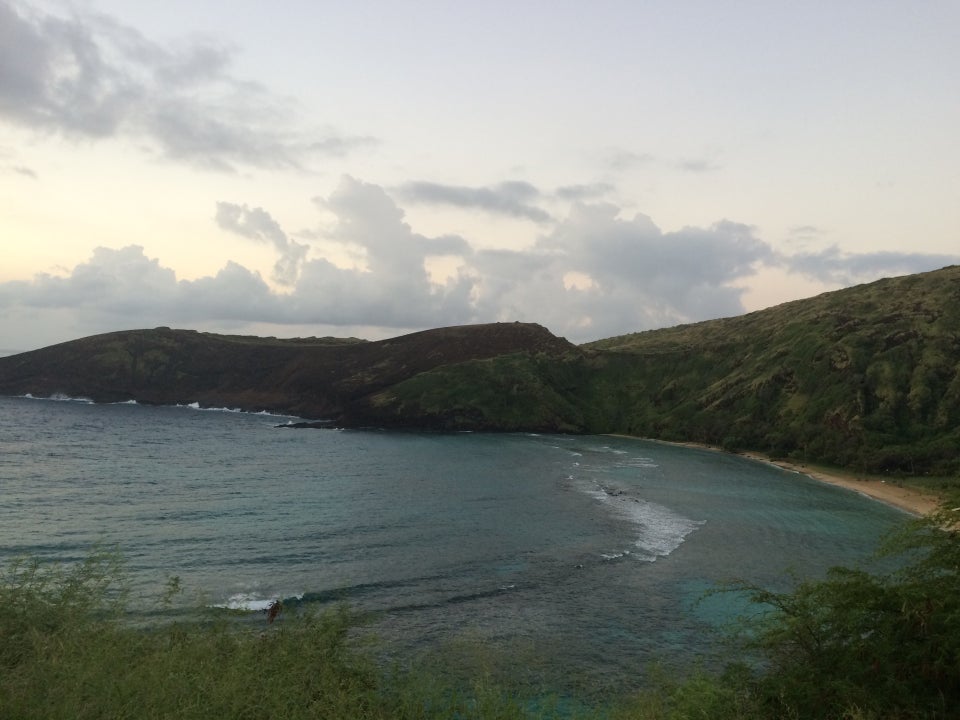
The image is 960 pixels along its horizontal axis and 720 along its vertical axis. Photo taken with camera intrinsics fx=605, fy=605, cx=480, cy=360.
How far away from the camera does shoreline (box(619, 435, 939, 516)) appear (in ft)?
280

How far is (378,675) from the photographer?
2784 cm

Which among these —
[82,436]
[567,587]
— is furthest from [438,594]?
[82,436]

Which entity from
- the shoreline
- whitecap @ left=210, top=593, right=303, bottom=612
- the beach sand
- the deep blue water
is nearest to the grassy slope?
the shoreline

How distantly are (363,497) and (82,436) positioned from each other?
90430mm

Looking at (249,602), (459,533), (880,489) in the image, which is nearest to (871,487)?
(880,489)

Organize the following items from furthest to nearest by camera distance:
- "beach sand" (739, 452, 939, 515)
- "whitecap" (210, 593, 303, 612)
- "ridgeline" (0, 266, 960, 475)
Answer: "ridgeline" (0, 266, 960, 475)
"beach sand" (739, 452, 939, 515)
"whitecap" (210, 593, 303, 612)

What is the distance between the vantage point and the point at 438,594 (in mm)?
45531

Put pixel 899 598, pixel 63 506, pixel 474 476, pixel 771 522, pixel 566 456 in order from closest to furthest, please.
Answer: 1. pixel 899 598
2. pixel 63 506
3. pixel 771 522
4. pixel 474 476
5. pixel 566 456

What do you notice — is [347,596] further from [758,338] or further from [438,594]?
[758,338]

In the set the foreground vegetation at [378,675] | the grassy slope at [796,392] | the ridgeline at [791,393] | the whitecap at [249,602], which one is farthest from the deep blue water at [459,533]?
the ridgeline at [791,393]

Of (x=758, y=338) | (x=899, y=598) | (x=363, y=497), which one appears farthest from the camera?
(x=758, y=338)

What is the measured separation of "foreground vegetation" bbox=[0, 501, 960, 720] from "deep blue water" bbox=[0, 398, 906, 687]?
1067cm

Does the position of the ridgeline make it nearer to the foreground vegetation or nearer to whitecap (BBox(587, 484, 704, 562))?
whitecap (BBox(587, 484, 704, 562))

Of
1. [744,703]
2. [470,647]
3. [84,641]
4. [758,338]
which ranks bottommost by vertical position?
[470,647]
